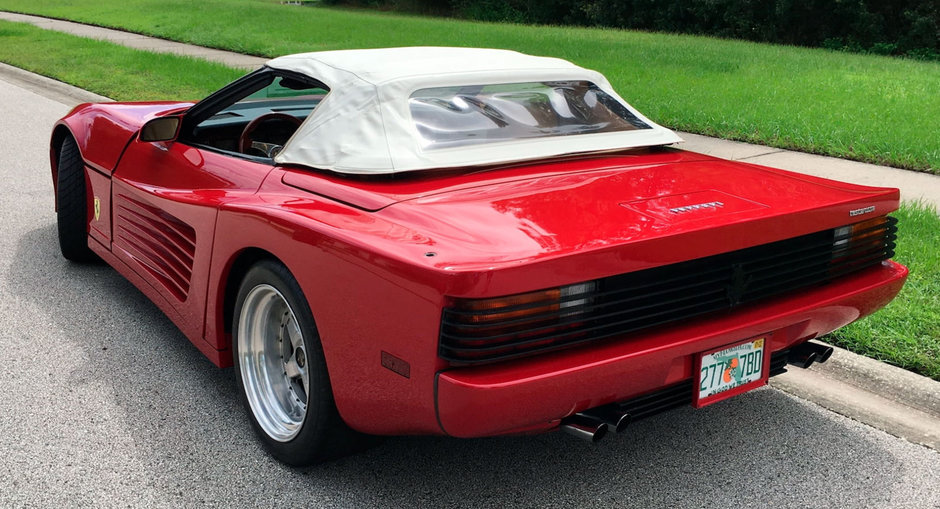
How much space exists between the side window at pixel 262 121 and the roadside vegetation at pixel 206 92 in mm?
2570

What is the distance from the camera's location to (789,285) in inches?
116

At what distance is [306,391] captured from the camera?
297cm

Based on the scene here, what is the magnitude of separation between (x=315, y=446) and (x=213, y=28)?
1843cm

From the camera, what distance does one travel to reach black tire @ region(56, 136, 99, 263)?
477 centimetres

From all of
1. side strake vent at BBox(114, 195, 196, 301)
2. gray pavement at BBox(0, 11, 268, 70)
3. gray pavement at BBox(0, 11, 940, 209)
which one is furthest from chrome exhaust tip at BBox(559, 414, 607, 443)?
gray pavement at BBox(0, 11, 268, 70)

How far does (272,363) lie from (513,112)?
1.30m

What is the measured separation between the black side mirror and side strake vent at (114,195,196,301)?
0.30 meters

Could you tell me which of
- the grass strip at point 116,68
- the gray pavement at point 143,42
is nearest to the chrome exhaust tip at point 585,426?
the grass strip at point 116,68

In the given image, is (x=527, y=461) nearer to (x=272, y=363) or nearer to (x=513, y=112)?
(x=272, y=363)

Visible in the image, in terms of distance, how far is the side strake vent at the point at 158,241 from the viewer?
11.8 ft

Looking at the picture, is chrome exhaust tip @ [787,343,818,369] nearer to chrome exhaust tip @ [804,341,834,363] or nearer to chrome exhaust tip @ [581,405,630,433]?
chrome exhaust tip @ [804,341,834,363]

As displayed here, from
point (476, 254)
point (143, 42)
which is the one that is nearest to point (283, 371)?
point (476, 254)

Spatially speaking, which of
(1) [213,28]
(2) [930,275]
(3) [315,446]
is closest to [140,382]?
(3) [315,446]

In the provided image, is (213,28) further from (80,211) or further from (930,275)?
(930,275)
